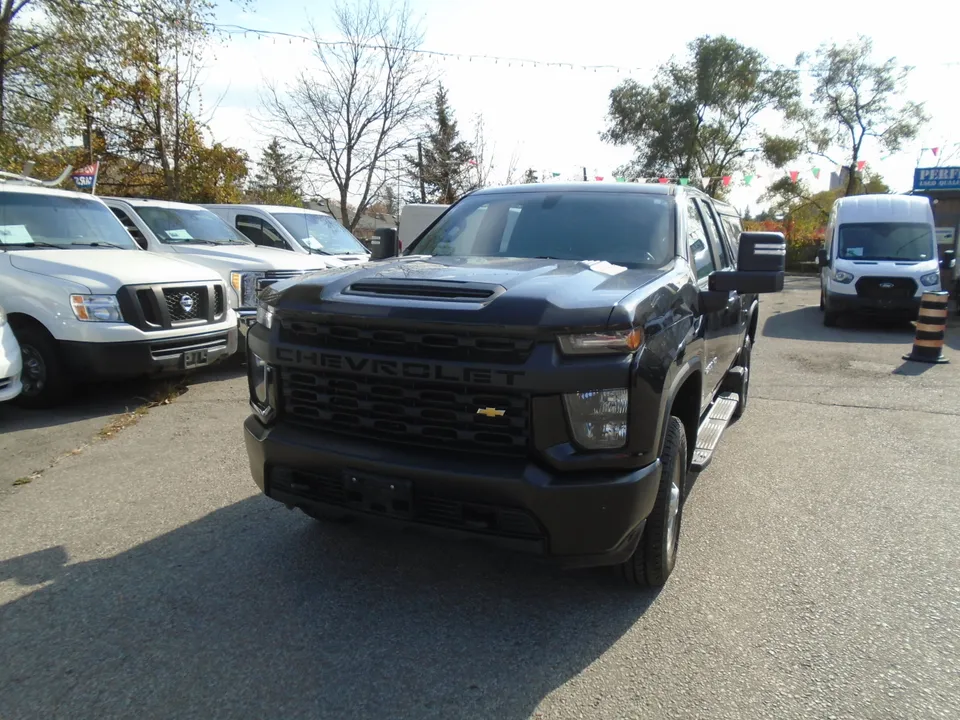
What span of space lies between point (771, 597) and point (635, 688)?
3.44 feet

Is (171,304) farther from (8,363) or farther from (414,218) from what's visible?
(414,218)

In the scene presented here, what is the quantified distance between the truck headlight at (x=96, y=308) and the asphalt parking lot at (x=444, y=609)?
1416 millimetres

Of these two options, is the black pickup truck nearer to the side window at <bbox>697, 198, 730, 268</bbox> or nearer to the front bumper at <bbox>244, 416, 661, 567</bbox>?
the front bumper at <bbox>244, 416, 661, 567</bbox>

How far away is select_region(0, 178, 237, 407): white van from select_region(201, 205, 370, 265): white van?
3.43m

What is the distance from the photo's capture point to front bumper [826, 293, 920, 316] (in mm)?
13336

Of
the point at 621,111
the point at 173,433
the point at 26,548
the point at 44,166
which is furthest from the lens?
the point at 621,111

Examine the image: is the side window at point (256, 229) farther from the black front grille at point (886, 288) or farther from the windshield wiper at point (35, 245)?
the black front grille at point (886, 288)

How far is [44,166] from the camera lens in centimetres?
1827

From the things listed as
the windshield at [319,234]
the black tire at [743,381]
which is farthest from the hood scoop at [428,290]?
the windshield at [319,234]

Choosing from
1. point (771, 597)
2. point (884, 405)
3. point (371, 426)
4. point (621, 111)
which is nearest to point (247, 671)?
point (371, 426)

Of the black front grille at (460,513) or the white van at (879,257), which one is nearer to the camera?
the black front grille at (460,513)

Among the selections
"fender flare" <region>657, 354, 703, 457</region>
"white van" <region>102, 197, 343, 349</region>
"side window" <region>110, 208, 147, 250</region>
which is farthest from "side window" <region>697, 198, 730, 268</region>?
"side window" <region>110, 208, 147, 250</region>

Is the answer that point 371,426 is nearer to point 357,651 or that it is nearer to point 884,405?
point 357,651

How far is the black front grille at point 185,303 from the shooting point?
6.62 m
